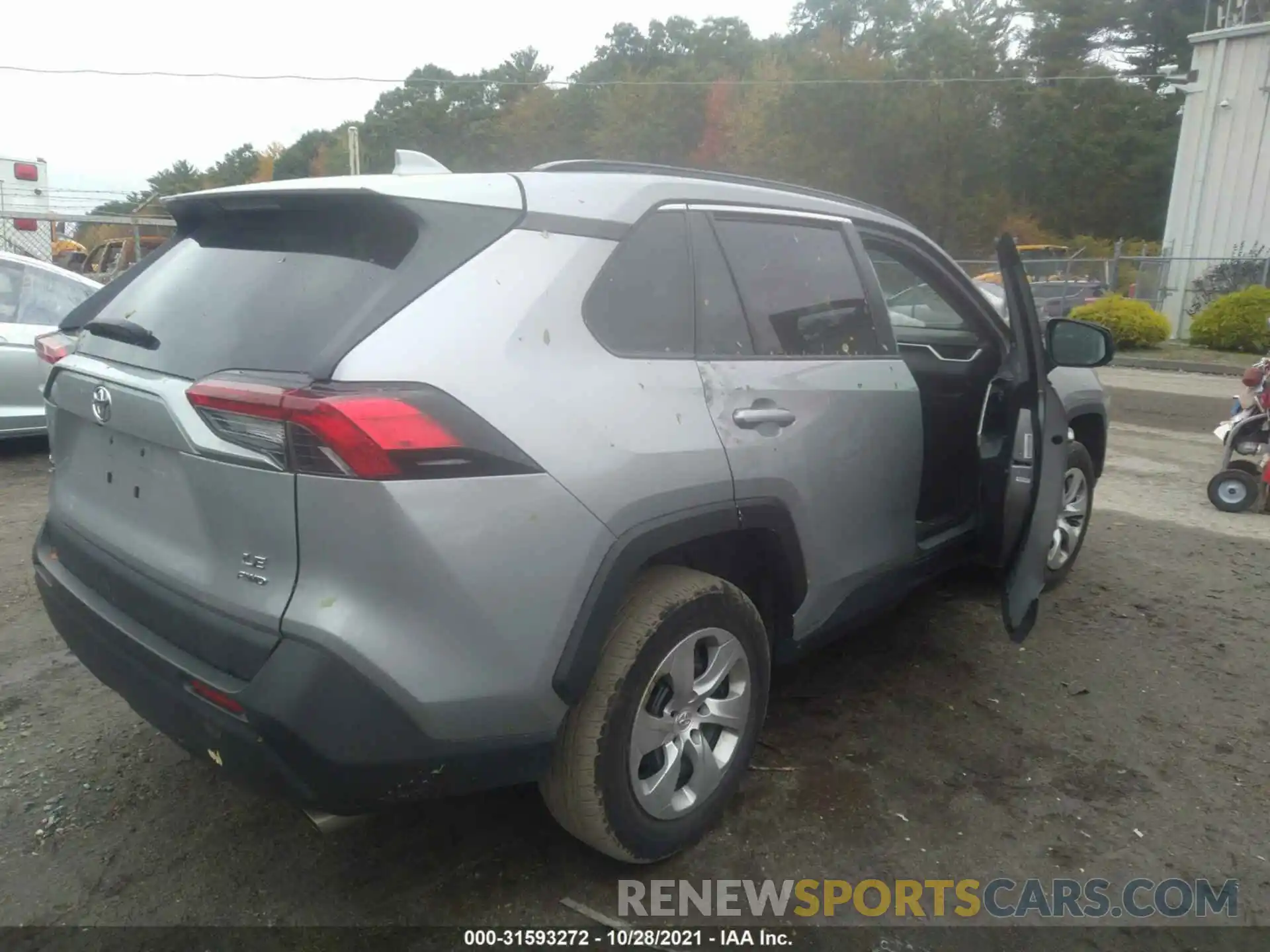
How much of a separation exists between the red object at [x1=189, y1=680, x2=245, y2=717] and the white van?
12360 millimetres

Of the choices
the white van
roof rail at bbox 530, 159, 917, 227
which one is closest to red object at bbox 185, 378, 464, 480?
roof rail at bbox 530, 159, 917, 227

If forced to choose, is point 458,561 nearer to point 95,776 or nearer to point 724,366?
point 724,366

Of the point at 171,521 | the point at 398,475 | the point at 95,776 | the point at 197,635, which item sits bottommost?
the point at 95,776

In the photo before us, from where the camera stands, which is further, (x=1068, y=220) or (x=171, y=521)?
(x=1068, y=220)

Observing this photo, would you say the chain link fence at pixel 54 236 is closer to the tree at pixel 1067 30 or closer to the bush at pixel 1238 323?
the bush at pixel 1238 323

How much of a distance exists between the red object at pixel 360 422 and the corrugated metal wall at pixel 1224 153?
22639mm

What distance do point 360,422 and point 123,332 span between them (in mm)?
983

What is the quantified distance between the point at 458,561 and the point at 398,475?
22 cm

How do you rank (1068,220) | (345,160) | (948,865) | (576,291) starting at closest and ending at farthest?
(576,291), (948,865), (1068,220), (345,160)

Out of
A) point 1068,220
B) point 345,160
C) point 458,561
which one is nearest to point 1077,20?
point 1068,220

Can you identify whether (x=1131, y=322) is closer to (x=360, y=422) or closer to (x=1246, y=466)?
(x=1246, y=466)

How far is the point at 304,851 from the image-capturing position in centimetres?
258

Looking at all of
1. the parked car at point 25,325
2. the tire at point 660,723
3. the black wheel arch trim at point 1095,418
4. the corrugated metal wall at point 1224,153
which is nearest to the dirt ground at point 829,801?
the tire at point 660,723

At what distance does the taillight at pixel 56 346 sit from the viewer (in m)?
2.91
